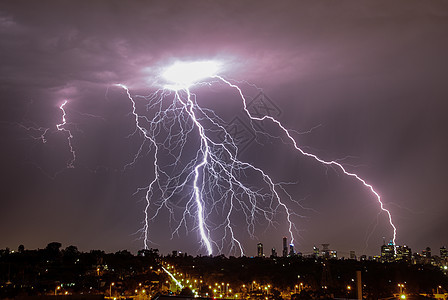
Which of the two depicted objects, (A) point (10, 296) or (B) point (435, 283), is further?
(B) point (435, 283)

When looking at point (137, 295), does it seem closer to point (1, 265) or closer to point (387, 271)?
point (1, 265)

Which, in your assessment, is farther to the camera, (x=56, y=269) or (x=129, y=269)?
(x=129, y=269)

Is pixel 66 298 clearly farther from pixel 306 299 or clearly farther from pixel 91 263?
pixel 91 263

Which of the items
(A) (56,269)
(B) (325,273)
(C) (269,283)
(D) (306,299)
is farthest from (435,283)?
(A) (56,269)

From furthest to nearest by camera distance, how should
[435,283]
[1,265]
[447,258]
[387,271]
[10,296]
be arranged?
[447,258] < [387,271] < [435,283] < [1,265] < [10,296]

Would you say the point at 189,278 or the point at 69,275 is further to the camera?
the point at 189,278

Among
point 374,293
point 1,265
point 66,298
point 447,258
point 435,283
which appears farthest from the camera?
A: point 447,258

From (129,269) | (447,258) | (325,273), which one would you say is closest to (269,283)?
(325,273)

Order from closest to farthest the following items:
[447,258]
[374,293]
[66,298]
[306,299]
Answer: [66,298] < [306,299] < [374,293] < [447,258]

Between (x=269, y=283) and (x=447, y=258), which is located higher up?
(x=447, y=258)
